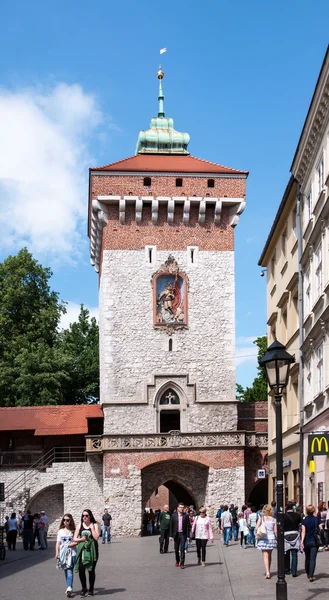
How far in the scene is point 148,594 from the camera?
1555cm

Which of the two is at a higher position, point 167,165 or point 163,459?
point 167,165

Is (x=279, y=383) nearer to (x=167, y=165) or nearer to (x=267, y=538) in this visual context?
(x=267, y=538)

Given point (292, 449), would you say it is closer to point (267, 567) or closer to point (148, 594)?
point (267, 567)

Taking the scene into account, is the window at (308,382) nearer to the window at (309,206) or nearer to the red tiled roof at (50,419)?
the window at (309,206)

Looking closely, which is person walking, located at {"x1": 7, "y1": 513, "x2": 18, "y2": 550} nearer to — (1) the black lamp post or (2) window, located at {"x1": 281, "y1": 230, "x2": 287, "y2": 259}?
(2) window, located at {"x1": 281, "y1": 230, "x2": 287, "y2": 259}

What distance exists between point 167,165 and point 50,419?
504 inches

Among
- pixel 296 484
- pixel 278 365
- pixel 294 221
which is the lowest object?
pixel 296 484

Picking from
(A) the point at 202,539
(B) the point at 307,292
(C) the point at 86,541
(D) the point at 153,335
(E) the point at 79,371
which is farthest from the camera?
(E) the point at 79,371

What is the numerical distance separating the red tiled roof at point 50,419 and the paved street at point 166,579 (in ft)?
57.1

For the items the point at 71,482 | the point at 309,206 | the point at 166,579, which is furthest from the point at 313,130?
the point at 71,482

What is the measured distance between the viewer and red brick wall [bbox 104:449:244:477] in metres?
41.0

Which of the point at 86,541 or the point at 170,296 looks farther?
the point at 170,296

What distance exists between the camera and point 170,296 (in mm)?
43125

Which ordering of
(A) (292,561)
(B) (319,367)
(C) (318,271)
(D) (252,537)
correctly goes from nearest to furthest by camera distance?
1. (A) (292,561)
2. (B) (319,367)
3. (C) (318,271)
4. (D) (252,537)
